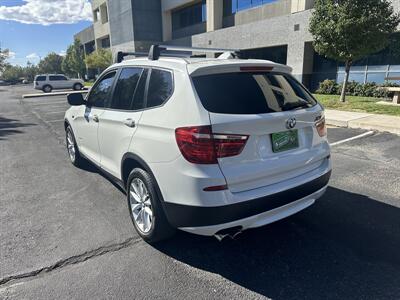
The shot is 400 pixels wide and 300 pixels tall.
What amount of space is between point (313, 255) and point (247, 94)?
1634 mm

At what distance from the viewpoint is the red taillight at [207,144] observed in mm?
2363

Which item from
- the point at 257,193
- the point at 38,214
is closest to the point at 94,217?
the point at 38,214

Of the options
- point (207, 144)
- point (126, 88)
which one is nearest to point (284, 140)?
point (207, 144)

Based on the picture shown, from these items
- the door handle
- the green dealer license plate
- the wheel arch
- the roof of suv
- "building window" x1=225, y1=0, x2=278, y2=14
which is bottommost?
the wheel arch

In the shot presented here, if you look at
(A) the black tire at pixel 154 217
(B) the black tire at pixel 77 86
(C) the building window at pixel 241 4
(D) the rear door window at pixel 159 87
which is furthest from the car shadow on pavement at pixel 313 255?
(B) the black tire at pixel 77 86

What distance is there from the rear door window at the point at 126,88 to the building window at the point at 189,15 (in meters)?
27.3

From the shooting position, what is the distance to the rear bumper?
7.93 feet

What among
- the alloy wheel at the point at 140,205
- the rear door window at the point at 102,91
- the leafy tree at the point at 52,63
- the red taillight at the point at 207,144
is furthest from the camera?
the leafy tree at the point at 52,63

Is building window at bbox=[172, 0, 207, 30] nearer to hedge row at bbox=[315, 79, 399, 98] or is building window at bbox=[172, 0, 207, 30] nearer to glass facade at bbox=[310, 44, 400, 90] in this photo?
glass facade at bbox=[310, 44, 400, 90]

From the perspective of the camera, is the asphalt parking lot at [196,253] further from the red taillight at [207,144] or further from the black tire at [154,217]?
the red taillight at [207,144]

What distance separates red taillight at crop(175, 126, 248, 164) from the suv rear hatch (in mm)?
40

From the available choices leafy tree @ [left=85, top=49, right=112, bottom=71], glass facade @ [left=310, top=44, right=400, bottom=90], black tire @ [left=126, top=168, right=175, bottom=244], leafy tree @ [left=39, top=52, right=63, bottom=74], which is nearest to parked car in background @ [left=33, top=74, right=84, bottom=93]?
leafy tree @ [left=85, top=49, right=112, bottom=71]

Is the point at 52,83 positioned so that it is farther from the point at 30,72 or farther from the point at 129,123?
the point at 30,72

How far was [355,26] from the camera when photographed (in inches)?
417
